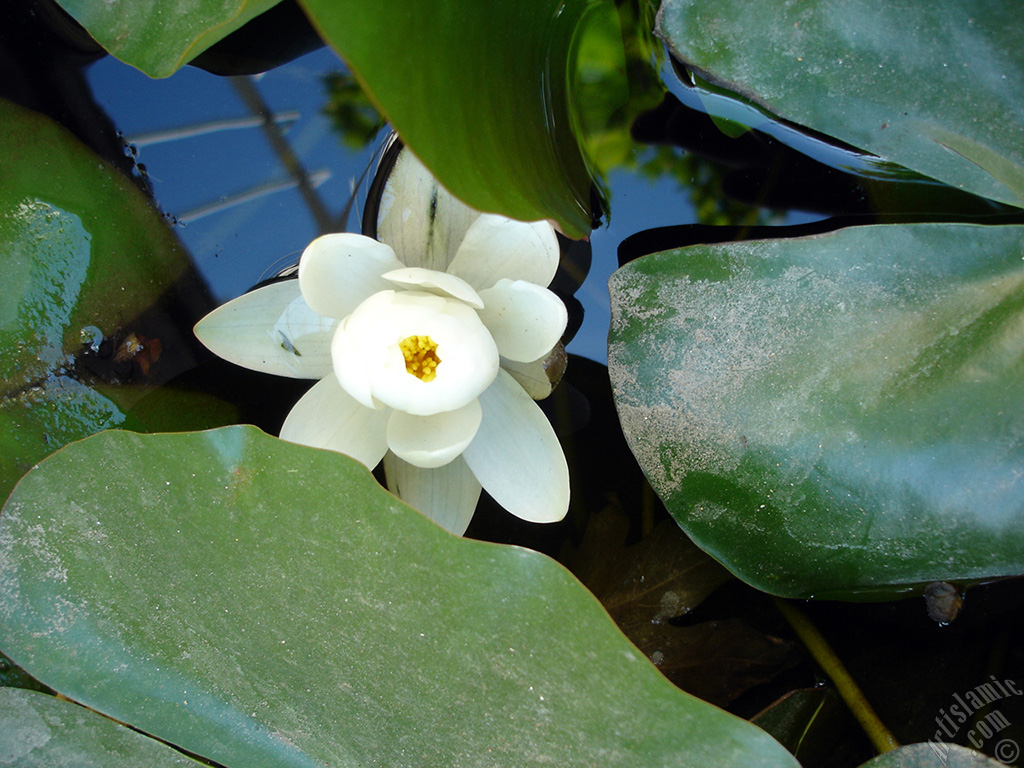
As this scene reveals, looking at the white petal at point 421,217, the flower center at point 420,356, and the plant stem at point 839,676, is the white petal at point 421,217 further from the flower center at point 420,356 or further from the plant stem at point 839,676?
the plant stem at point 839,676

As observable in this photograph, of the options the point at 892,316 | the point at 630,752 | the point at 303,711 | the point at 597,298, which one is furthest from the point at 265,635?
the point at 892,316

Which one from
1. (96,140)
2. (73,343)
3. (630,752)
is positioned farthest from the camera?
(96,140)

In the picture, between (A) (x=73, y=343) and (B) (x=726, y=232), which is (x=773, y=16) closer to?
(B) (x=726, y=232)

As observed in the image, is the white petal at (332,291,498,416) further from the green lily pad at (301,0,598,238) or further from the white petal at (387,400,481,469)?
the green lily pad at (301,0,598,238)

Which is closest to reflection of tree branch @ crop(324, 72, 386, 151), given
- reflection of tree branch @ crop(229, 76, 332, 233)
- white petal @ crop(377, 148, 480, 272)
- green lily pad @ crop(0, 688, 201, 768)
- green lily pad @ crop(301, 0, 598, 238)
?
reflection of tree branch @ crop(229, 76, 332, 233)

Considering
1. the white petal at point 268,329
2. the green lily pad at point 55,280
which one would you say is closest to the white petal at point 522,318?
the white petal at point 268,329

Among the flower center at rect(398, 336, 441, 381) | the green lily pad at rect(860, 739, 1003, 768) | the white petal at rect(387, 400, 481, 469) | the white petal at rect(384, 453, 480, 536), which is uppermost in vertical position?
the flower center at rect(398, 336, 441, 381)
